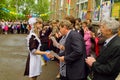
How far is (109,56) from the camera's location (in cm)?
501

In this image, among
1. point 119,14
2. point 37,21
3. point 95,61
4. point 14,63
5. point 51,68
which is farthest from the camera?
point 14,63

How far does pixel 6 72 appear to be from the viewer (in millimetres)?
11734

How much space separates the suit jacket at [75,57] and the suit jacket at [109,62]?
0.98 meters

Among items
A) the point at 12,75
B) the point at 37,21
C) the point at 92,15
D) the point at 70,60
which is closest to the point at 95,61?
the point at 70,60

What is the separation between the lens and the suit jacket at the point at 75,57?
245 inches

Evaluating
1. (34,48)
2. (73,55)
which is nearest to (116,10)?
(34,48)

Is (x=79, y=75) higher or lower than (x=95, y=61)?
lower

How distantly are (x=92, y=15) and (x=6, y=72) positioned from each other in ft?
19.3

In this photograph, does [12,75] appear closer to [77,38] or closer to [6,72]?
[6,72]

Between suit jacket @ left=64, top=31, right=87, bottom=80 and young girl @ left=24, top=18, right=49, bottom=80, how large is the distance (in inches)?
44.1

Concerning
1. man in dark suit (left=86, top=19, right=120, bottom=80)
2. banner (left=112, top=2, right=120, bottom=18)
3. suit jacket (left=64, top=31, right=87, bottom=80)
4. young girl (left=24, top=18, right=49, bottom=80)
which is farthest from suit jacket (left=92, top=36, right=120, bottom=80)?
banner (left=112, top=2, right=120, bottom=18)

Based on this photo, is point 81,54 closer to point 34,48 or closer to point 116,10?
point 34,48

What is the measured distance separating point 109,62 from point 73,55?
4.28ft

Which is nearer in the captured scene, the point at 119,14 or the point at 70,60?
the point at 70,60
